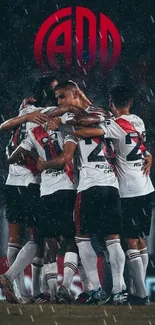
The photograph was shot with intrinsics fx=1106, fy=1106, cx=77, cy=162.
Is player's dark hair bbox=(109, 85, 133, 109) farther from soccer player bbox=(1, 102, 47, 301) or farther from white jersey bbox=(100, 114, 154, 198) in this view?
soccer player bbox=(1, 102, 47, 301)

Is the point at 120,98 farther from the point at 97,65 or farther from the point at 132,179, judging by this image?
the point at 97,65

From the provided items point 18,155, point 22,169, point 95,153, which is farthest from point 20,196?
point 95,153

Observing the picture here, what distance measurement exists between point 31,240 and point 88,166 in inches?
31.9

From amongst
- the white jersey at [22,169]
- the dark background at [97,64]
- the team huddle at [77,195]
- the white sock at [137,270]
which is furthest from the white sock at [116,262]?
the dark background at [97,64]

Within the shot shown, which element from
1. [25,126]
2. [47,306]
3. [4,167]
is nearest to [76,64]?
[4,167]

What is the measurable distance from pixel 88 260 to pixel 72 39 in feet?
23.2

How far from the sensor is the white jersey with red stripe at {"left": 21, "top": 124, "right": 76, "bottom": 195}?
29.7 ft

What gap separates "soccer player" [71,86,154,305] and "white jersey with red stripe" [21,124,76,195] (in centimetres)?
43

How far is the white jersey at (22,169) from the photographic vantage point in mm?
9445

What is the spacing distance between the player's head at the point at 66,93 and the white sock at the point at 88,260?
3.88 ft

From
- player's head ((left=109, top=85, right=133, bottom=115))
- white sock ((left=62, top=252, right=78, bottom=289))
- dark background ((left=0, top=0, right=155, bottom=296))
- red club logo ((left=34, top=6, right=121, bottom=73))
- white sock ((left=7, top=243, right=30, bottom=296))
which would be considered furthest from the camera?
red club logo ((left=34, top=6, right=121, bottom=73))

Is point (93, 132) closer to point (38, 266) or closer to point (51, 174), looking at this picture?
point (51, 174)

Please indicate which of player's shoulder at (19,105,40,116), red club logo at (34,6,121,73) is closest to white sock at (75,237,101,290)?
player's shoulder at (19,105,40,116)

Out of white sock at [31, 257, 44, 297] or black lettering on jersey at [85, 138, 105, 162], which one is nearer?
black lettering on jersey at [85, 138, 105, 162]
